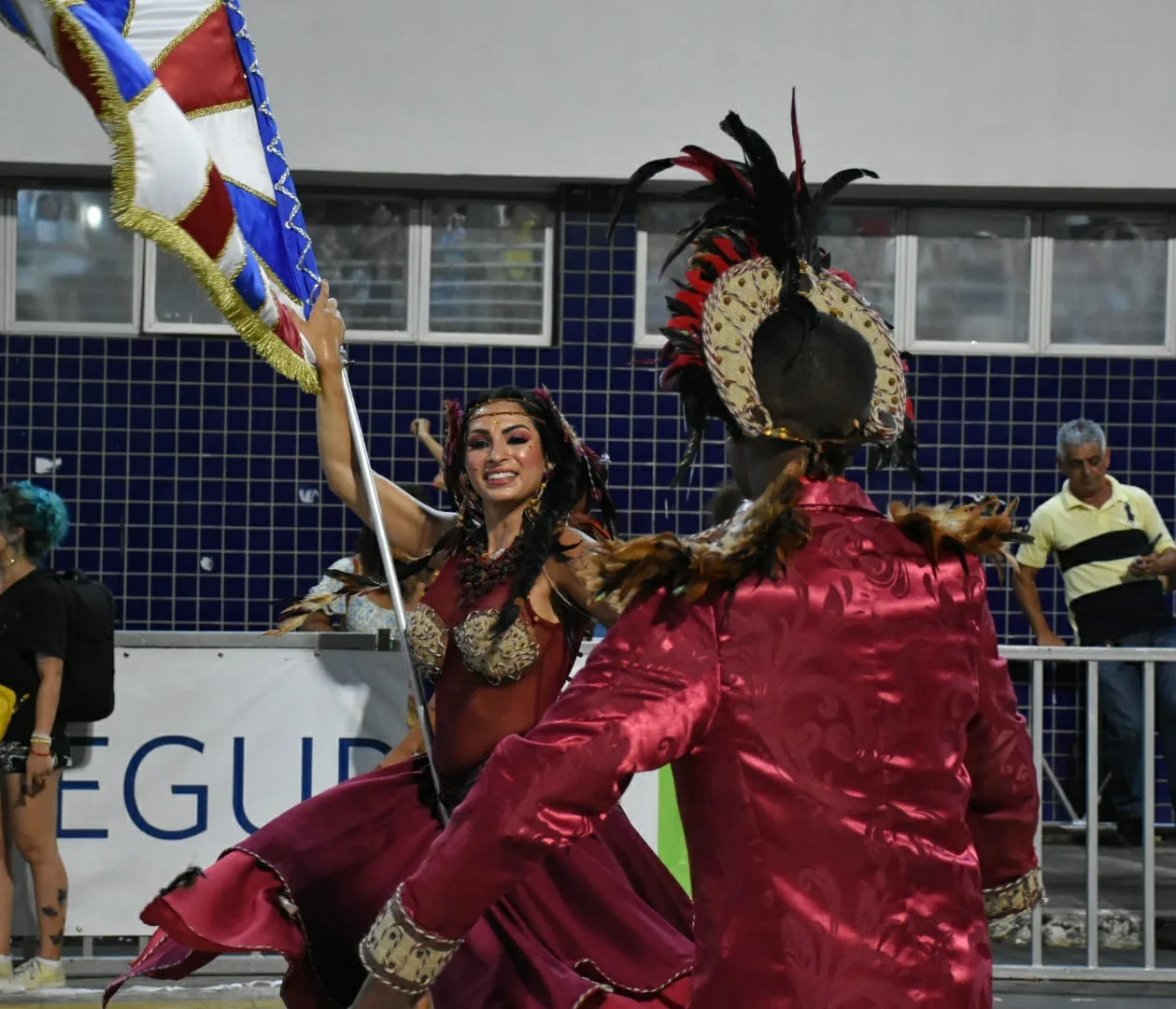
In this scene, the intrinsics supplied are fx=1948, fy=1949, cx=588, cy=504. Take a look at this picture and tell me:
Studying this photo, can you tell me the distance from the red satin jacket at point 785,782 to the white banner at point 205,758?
4359 mm

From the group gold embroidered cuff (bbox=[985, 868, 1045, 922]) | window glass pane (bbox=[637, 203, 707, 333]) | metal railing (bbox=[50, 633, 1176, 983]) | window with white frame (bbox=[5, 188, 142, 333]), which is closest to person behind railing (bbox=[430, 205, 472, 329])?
window glass pane (bbox=[637, 203, 707, 333])

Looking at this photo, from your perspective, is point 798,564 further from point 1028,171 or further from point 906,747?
point 1028,171

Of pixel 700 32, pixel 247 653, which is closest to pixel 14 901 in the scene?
pixel 247 653

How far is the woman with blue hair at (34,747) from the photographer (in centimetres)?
702

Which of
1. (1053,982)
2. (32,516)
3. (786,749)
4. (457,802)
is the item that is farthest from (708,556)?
(1053,982)

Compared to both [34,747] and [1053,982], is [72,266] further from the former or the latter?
[1053,982]

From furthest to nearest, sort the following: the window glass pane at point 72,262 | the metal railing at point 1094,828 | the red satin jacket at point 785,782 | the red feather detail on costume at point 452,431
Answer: the window glass pane at point 72,262 < the metal railing at point 1094,828 < the red feather detail on costume at point 452,431 < the red satin jacket at point 785,782

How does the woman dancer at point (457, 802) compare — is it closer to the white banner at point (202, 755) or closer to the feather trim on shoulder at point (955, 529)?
the feather trim on shoulder at point (955, 529)

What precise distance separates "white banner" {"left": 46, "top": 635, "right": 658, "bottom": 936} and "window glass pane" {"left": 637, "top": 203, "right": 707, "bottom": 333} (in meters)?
4.01

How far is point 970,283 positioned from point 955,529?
809cm

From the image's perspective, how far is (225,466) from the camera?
34.5 ft

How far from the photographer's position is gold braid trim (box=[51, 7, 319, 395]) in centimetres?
424

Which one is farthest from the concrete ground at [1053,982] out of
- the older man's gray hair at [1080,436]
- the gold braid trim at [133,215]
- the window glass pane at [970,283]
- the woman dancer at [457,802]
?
the window glass pane at [970,283]

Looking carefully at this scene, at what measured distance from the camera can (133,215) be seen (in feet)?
14.3
